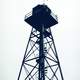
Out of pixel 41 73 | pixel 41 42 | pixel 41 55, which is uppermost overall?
pixel 41 42

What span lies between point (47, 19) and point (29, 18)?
2.09 meters

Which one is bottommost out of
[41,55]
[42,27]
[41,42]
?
[41,55]

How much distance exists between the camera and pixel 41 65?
21578 mm

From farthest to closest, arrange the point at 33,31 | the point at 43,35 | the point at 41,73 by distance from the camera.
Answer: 1. the point at 33,31
2. the point at 43,35
3. the point at 41,73

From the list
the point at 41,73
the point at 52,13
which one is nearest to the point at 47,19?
the point at 52,13

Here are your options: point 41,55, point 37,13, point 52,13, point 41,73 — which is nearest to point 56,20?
point 52,13

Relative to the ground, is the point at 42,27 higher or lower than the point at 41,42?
higher

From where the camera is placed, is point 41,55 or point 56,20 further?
point 56,20

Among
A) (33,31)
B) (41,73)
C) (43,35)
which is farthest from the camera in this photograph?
(33,31)

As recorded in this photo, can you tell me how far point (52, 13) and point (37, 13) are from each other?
171 cm

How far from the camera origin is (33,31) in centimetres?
2469

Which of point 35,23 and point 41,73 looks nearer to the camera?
point 41,73

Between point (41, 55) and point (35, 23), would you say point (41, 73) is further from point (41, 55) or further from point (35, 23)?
point (35, 23)

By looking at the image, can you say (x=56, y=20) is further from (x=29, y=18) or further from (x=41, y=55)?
(x=41, y=55)
